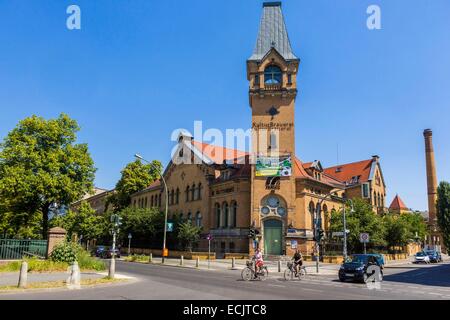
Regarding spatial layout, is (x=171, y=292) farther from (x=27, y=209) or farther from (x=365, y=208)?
(x=365, y=208)

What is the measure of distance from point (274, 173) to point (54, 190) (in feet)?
73.3

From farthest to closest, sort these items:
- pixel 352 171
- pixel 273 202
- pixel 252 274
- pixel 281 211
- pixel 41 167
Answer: pixel 352 171 → pixel 273 202 → pixel 281 211 → pixel 41 167 → pixel 252 274

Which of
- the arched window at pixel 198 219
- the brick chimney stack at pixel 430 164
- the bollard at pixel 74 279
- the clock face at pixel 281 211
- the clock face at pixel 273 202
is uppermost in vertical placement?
the brick chimney stack at pixel 430 164

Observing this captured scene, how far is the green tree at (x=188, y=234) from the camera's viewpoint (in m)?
45.6

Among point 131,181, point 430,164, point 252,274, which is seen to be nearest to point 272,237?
point 252,274

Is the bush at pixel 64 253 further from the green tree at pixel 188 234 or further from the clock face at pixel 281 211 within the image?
the clock face at pixel 281 211

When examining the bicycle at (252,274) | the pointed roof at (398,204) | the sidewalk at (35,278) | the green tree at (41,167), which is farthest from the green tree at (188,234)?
the pointed roof at (398,204)

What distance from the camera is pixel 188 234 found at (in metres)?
45.6

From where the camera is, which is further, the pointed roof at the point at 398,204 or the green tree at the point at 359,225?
the pointed roof at the point at 398,204

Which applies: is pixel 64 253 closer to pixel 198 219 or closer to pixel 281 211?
pixel 281 211

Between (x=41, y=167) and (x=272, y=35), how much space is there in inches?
1209

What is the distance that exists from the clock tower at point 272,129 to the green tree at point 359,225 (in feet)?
22.3

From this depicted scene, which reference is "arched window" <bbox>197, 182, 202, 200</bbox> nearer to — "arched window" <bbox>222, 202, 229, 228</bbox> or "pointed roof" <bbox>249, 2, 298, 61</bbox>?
"arched window" <bbox>222, 202, 229, 228</bbox>
